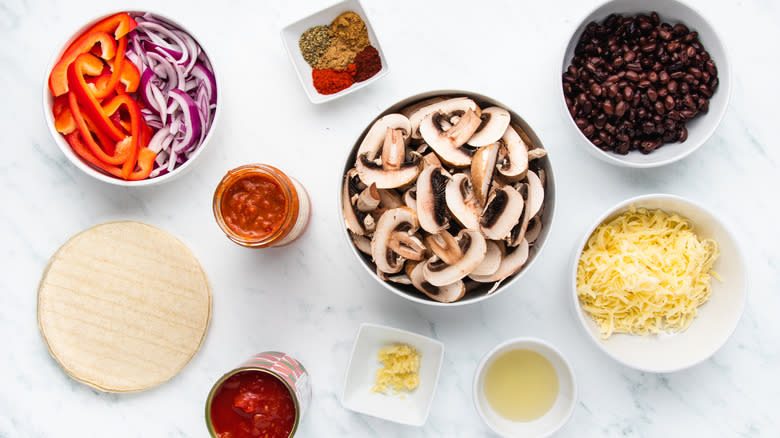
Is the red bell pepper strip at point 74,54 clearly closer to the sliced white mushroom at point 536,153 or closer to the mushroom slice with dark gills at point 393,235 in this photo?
the mushroom slice with dark gills at point 393,235

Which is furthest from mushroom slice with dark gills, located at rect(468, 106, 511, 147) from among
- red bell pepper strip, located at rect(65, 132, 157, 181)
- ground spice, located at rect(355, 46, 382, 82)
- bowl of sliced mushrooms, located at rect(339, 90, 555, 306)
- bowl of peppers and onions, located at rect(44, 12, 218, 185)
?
red bell pepper strip, located at rect(65, 132, 157, 181)

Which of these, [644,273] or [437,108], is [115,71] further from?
[644,273]

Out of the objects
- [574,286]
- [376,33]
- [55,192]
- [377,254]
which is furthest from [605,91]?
[55,192]

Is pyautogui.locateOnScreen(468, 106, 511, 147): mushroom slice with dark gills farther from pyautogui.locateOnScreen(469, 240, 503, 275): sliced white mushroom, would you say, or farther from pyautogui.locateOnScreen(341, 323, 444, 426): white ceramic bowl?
pyautogui.locateOnScreen(341, 323, 444, 426): white ceramic bowl

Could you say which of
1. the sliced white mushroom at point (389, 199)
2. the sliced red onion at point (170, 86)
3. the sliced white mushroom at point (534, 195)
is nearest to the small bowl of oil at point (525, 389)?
the sliced white mushroom at point (534, 195)

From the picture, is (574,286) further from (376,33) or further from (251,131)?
(251,131)

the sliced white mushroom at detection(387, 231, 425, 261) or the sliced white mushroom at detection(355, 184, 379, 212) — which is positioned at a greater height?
the sliced white mushroom at detection(355, 184, 379, 212)

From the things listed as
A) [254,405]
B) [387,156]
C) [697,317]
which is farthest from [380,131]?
[697,317]
